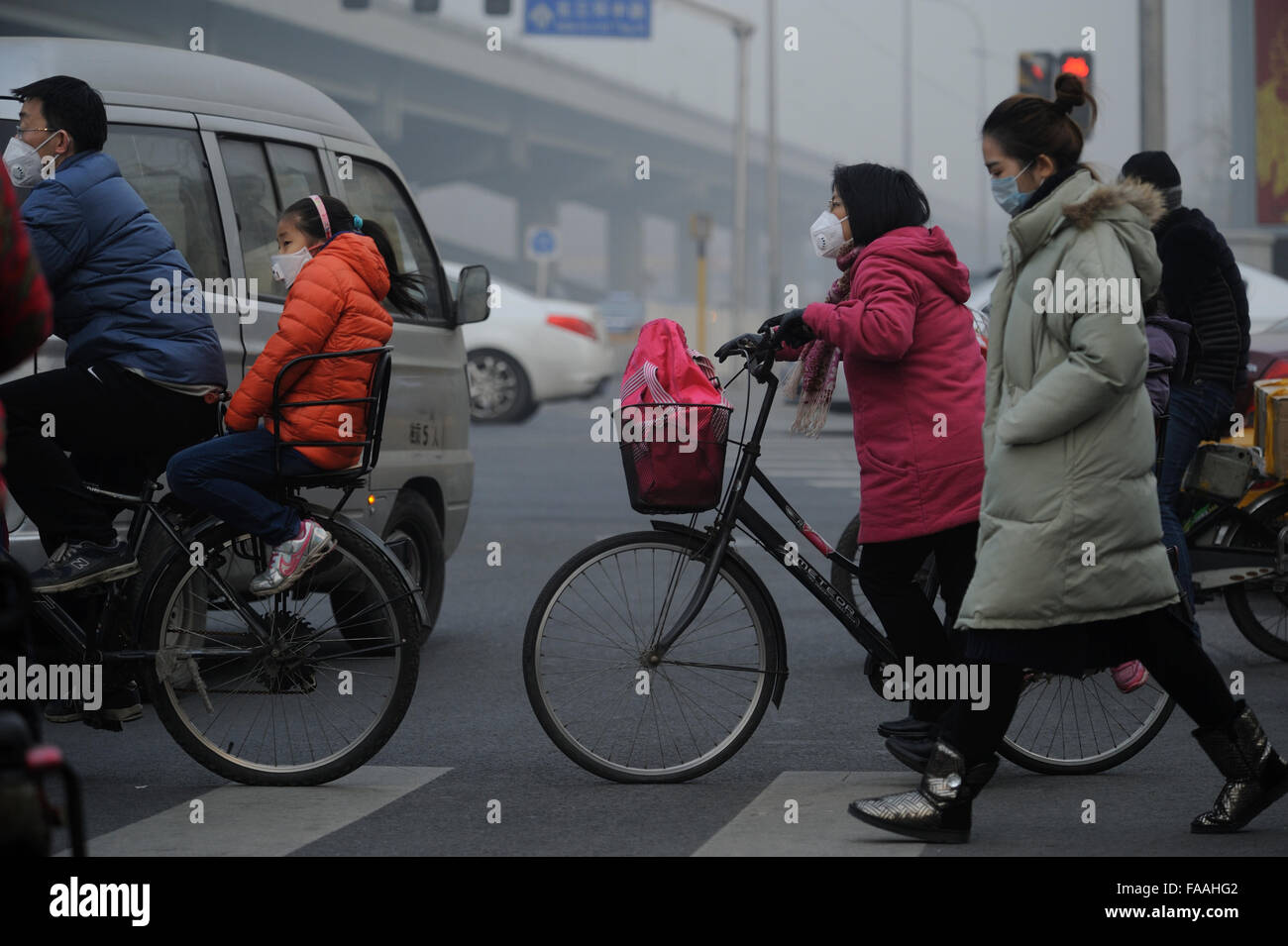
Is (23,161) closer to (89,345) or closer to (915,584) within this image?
(89,345)

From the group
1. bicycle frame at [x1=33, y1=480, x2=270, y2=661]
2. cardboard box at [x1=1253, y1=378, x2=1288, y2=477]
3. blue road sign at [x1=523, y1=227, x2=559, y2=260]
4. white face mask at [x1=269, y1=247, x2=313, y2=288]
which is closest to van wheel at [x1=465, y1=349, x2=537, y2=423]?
cardboard box at [x1=1253, y1=378, x2=1288, y2=477]

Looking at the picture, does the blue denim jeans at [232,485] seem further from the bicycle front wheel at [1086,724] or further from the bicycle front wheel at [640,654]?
the bicycle front wheel at [1086,724]

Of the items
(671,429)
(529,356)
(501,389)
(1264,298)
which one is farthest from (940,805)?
(501,389)

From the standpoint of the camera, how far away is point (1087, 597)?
4.50 metres

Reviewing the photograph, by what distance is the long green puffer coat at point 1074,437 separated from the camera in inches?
176

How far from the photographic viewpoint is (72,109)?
5473 mm

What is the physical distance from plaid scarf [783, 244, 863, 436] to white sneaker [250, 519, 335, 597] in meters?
1.38

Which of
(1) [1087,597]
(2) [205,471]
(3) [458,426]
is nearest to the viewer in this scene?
(1) [1087,597]

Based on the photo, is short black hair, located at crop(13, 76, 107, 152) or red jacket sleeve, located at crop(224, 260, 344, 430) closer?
red jacket sleeve, located at crop(224, 260, 344, 430)

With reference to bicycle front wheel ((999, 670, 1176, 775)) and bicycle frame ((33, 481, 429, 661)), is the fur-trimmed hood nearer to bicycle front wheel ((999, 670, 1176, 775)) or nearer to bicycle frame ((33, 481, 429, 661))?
bicycle front wheel ((999, 670, 1176, 775))

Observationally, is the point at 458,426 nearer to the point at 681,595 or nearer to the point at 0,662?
the point at 681,595

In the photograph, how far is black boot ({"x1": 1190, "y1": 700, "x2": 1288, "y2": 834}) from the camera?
15.4ft

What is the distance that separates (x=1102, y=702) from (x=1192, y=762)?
0.35 meters

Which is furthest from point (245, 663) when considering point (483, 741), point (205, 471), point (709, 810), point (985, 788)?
point (985, 788)
